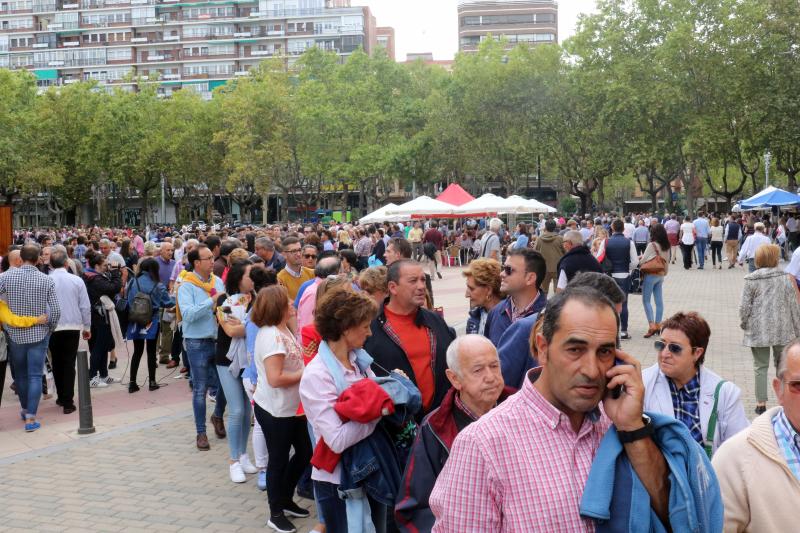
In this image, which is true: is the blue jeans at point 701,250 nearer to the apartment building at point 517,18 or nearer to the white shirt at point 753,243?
the white shirt at point 753,243

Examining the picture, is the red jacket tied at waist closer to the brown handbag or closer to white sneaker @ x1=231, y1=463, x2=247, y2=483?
white sneaker @ x1=231, y1=463, x2=247, y2=483

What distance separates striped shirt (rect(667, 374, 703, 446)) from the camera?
13.3 feet

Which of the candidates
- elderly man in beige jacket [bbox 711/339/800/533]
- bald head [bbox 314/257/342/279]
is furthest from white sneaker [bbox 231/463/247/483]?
elderly man in beige jacket [bbox 711/339/800/533]

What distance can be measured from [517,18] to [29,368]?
4439 inches

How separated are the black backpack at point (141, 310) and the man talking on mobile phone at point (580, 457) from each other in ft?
28.1

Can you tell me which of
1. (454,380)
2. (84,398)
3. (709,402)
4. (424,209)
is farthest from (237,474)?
(424,209)

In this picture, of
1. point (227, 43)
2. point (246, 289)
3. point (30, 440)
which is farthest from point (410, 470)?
point (227, 43)

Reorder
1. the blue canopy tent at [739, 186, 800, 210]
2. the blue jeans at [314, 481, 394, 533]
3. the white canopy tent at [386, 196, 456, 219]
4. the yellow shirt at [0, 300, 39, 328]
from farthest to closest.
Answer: the blue canopy tent at [739, 186, 800, 210] → the white canopy tent at [386, 196, 456, 219] → the yellow shirt at [0, 300, 39, 328] → the blue jeans at [314, 481, 394, 533]

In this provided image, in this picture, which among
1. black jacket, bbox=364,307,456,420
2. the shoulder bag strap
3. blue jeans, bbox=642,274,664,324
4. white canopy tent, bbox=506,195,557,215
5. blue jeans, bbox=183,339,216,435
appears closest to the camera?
the shoulder bag strap

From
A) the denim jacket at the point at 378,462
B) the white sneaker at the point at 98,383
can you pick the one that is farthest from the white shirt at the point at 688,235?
the denim jacket at the point at 378,462

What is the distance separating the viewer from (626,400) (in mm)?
2158

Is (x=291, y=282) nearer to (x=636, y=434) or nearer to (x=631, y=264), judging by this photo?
(x=631, y=264)

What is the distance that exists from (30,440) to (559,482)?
777 centimetres

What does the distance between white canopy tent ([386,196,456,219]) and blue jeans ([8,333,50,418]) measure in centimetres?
1873
